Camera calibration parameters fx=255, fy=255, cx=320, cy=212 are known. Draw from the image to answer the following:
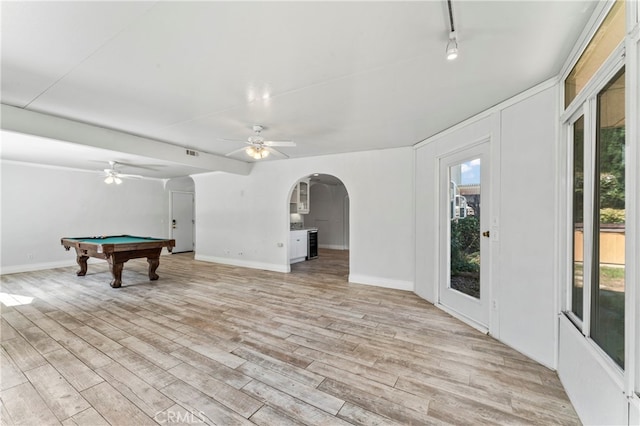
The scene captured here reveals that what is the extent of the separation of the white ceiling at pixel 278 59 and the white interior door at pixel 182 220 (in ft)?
18.5

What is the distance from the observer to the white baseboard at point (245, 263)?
19.5 ft

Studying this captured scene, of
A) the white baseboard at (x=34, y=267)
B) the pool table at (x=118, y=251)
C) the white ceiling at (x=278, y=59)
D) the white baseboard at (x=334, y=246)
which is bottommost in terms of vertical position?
the white baseboard at (x=334, y=246)

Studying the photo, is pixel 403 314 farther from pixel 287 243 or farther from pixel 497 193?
pixel 287 243

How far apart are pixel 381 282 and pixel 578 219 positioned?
10.4 feet

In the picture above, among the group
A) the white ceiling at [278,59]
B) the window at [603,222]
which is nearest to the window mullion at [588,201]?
the window at [603,222]

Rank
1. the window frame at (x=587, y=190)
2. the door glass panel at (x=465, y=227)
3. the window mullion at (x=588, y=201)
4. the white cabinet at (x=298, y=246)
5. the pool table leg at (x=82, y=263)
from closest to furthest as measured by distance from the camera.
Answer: the window frame at (x=587, y=190)
the window mullion at (x=588, y=201)
the door glass panel at (x=465, y=227)
the pool table leg at (x=82, y=263)
the white cabinet at (x=298, y=246)

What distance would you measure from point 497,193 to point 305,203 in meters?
5.49

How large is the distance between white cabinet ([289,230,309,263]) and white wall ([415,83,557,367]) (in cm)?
485

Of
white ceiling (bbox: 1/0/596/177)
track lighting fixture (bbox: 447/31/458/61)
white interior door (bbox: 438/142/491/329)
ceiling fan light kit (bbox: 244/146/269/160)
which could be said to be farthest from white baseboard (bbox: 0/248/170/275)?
track lighting fixture (bbox: 447/31/458/61)

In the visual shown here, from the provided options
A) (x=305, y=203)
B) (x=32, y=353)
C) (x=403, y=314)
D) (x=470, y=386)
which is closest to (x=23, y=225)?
(x=32, y=353)

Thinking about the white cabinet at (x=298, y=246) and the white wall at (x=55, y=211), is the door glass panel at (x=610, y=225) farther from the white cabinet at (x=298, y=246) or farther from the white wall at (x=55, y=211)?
the white wall at (x=55, y=211)

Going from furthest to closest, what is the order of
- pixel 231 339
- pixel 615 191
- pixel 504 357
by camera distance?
1. pixel 231 339
2. pixel 504 357
3. pixel 615 191

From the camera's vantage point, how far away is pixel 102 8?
1496 millimetres

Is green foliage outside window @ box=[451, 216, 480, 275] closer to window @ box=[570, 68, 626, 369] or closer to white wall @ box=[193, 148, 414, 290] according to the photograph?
white wall @ box=[193, 148, 414, 290]
